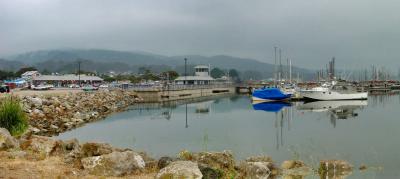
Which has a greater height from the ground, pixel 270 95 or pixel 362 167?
pixel 270 95

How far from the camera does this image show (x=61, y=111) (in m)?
38.6

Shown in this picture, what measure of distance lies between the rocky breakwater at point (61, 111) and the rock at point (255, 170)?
1549cm

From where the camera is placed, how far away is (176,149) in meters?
23.4

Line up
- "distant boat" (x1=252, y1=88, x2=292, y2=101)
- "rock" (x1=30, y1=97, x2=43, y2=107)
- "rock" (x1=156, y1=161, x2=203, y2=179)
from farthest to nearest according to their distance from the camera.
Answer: "distant boat" (x1=252, y1=88, x2=292, y2=101), "rock" (x1=30, y1=97, x2=43, y2=107), "rock" (x1=156, y1=161, x2=203, y2=179)

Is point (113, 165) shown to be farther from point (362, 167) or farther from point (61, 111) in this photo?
point (61, 111)

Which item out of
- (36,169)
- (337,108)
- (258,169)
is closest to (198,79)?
(337,108)

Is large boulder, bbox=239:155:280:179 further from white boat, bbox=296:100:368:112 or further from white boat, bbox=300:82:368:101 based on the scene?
white boat, bbox=300:82:368:101

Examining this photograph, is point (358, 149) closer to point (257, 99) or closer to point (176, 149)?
point (176, 149)

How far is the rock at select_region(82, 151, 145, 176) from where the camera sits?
1084 centimetres

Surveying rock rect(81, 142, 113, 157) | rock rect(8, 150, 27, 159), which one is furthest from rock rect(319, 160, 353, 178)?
rock rect(8, 150, 27, 159)

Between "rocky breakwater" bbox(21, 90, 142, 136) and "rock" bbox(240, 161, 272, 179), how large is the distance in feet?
50.8

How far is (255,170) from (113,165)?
533 cm

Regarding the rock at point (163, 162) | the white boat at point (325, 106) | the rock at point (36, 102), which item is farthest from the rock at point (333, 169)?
the white boat at point (325, 106)

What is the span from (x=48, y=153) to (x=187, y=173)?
5724 mm
